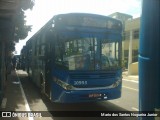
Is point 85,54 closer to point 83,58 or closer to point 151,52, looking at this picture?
point 83,58

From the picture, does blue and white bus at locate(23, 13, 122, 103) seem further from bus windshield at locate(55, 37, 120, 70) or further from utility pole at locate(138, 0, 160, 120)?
utility pole at locate(138, 0, 160, 120)

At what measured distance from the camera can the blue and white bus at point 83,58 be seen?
851 centimetres

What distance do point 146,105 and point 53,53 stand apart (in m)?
7.05

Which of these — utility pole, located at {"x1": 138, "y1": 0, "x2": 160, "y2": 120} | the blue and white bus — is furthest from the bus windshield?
utility pole, located at {"x1": 138, "y1": 0, "x2": 160, "y2": 120}

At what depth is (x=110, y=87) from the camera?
29.7 ft

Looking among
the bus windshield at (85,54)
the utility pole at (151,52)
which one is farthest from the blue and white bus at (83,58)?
the utility pole at (151,52)

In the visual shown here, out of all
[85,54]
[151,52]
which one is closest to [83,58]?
[85,54]

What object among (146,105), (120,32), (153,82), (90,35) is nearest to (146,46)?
(153,82)

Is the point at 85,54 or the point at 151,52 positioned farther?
the point at 85,54

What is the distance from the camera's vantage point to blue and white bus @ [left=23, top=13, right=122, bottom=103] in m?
8.51

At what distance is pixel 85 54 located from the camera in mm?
8672

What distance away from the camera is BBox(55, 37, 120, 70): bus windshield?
8.52m

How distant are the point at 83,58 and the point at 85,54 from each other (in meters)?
0.14

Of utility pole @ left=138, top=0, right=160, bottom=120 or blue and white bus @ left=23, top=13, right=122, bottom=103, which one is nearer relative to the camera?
utility pole @ left=138, top=0, right=160, bottom=120
